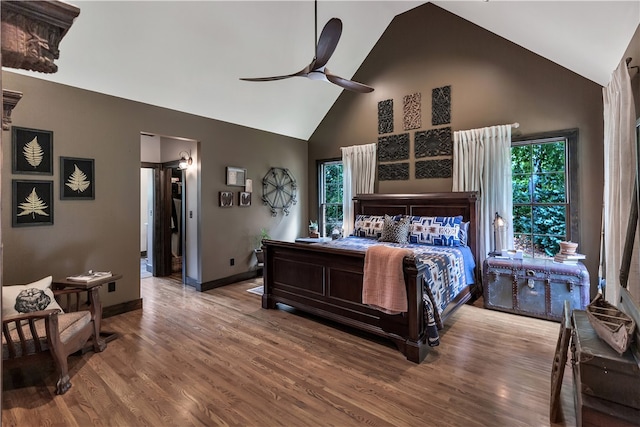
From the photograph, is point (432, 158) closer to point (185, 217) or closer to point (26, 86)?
point (185, 217)

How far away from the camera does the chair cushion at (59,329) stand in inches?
90.5

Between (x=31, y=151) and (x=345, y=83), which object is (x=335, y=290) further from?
(x=31, y=151)

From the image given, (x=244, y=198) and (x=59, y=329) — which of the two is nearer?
(x=59, y=329)

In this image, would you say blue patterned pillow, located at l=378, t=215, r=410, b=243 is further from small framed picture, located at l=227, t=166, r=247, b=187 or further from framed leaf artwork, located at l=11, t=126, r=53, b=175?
framed leaf artwork, located at l=11, t=126, r=53, b=175

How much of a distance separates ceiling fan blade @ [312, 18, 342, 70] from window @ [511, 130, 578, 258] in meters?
2.87

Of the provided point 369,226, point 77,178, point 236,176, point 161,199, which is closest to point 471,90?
point 369,226

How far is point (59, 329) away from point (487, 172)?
5.02 meters

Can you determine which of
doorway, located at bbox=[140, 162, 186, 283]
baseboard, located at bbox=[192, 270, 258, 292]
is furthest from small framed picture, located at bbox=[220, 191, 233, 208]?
baseboard, located at bbox=[192, 270, 258, 292]

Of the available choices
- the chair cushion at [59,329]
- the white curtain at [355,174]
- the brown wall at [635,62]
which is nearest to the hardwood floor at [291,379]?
the chair cushion at [59,329]

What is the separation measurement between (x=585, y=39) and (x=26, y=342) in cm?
523

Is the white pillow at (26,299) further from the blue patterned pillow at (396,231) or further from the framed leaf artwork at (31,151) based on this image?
the blue patterned pillow at (396,231)

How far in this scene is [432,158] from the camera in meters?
4.99

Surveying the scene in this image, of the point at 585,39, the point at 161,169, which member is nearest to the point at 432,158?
the point at 585,39

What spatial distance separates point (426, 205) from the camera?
15.9ft
